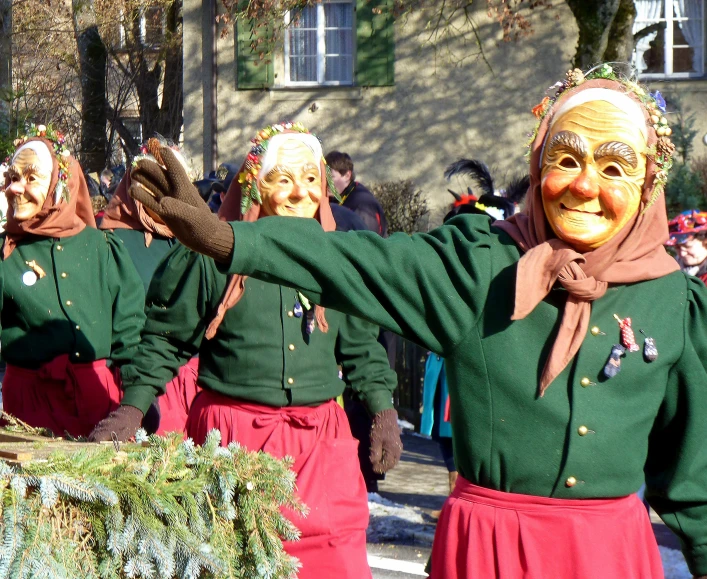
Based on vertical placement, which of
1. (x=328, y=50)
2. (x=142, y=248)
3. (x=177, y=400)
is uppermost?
(x=328, y=50)

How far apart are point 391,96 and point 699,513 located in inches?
569

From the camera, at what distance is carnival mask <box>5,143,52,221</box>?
18.7 feet

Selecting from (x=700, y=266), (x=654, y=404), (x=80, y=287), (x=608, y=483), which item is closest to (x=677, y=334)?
(x=654, y=404)

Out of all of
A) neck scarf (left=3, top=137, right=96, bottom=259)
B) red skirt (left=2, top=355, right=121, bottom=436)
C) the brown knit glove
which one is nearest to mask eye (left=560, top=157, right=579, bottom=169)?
the brown knit glove

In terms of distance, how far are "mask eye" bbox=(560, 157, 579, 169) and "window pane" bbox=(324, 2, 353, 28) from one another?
14.6m

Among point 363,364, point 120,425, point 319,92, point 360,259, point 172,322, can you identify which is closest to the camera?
point 360,259

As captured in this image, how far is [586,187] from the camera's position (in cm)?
292

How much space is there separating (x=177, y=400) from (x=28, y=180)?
1322 mm

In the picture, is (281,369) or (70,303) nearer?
(281,369)

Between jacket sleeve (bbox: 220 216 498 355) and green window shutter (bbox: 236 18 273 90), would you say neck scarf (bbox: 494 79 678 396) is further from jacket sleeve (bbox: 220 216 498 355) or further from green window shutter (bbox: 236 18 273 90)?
green window shutter (bbox: 236 18 273 90)

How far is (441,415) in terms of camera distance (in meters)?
7.32

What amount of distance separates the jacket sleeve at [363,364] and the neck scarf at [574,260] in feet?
6.19

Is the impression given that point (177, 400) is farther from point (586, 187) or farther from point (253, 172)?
point (586, 187)

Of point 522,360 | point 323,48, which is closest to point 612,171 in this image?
point 522,360
